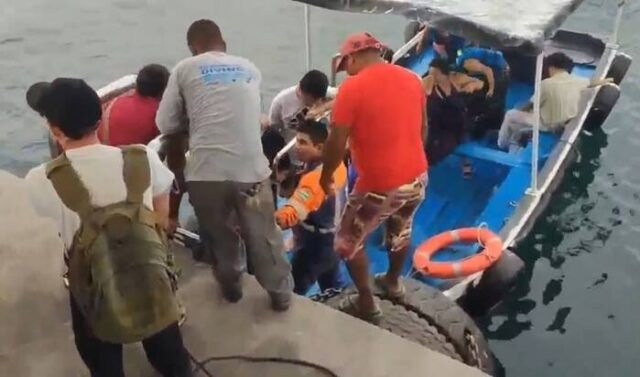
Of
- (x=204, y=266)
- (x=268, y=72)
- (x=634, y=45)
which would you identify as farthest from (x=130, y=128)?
(x=634, y=45)

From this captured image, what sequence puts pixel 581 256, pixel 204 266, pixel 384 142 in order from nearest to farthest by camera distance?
pixel 384 142 < pixel 204 266 < pixel 581 256

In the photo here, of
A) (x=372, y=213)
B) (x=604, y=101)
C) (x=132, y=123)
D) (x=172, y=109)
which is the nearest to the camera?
(x=172, y=109)

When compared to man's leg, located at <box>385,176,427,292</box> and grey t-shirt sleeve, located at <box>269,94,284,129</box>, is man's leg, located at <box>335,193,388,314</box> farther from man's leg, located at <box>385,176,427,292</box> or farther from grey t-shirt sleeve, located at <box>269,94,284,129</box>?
grey t-shirt sleeve, located at <box>269,94,284,129</box>

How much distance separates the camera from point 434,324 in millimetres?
6023

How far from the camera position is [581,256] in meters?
9.10

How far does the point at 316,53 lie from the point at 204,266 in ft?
25.4

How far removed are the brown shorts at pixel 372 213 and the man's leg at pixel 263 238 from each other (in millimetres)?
525

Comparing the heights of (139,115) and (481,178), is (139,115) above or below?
above

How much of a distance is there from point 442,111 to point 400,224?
3206mm

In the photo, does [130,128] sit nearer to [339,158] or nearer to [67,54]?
[339,158]

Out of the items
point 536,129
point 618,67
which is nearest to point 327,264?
point 536,129

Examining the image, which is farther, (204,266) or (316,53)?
(316,53)

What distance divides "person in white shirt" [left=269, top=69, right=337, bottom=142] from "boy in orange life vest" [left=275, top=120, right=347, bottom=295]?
1.77 feet

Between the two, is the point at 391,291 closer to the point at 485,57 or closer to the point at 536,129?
the point at 536,129
